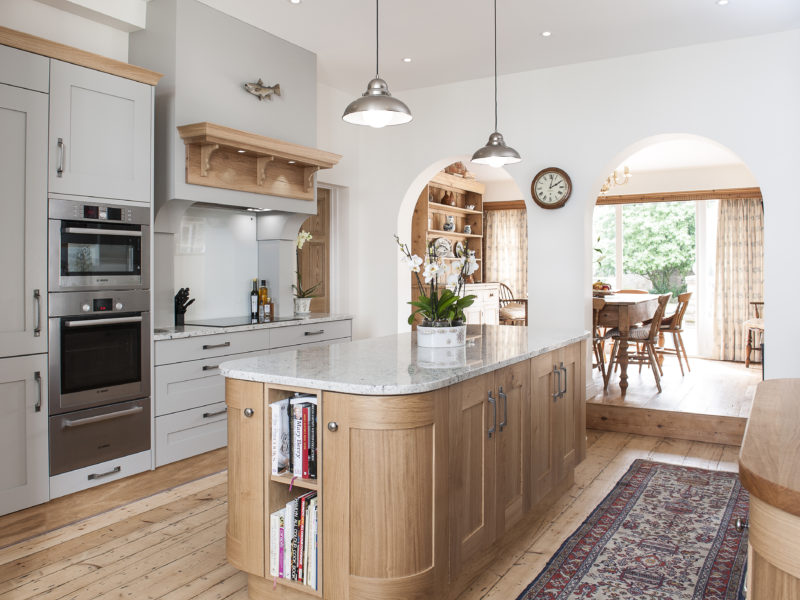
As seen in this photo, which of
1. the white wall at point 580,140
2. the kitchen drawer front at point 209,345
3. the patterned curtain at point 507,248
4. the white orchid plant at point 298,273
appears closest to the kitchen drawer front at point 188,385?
the kitchen drawer front at point 209,345

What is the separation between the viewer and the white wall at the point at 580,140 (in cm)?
437

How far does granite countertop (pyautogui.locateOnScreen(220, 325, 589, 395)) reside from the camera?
207 centimetres

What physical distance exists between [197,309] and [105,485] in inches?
57.7

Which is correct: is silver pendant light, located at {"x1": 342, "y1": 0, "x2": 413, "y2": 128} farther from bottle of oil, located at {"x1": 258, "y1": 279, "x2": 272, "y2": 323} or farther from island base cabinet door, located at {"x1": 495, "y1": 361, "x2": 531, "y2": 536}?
bottle of oil, located at {"x1": 258, "y1": 279, "x2": 272, "y2": 323}

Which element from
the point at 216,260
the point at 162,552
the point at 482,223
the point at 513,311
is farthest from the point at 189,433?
the point at 482,223

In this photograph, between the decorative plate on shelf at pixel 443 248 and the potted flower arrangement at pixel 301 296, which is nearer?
the potted flower arrangement at pixel 301 296

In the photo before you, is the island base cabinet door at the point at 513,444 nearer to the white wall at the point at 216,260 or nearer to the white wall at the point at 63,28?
the white wall at the point at 216,260

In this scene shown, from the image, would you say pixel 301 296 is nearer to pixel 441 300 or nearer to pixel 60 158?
pixel 60 158

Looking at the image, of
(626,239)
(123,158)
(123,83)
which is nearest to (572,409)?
(123,158)

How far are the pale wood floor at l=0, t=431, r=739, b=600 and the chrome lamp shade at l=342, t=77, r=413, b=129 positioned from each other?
1.96 metres

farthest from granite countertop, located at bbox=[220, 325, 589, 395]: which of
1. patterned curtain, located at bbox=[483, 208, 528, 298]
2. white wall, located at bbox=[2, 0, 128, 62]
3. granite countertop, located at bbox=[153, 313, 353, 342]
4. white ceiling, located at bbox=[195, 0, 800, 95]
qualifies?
patterned curtain, located at bbox=[483, 208, 528, 298]

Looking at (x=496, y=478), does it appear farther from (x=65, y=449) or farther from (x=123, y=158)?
(x=123, y=158)

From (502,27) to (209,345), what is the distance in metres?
2.91

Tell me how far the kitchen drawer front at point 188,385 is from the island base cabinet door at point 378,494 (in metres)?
1.98
